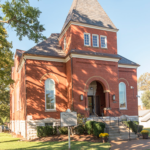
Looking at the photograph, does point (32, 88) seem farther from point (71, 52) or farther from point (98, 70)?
point (98, 70)

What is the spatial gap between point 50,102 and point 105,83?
5831 millimetres

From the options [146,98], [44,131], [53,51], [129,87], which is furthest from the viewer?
A: [146,98]

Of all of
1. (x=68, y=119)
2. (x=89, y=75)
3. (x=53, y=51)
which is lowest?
(x=68, y=119)

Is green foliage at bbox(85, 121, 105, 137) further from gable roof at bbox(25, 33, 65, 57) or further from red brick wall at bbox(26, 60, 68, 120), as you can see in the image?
gable roof at bbox(25, 33, 65, 57)

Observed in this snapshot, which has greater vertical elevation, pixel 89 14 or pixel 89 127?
pixel 89 14

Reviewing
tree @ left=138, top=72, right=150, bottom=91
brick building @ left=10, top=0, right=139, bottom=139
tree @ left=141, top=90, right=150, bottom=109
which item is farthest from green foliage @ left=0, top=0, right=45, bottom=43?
tree @ left=138, top=72, right=150, bottom=91

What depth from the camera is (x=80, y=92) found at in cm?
1773

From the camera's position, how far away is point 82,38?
18906 mm

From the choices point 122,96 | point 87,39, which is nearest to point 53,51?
point 87,39

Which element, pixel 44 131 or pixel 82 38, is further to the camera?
pixel 82 38

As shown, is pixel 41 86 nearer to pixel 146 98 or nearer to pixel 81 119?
pixel 81 119

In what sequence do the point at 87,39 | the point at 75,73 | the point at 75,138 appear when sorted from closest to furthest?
1. the point at 75,138
2. the point at 75,73
3. the point at 87,39

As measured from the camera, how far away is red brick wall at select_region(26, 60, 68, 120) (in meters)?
17.5

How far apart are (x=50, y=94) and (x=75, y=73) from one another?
332 cm
